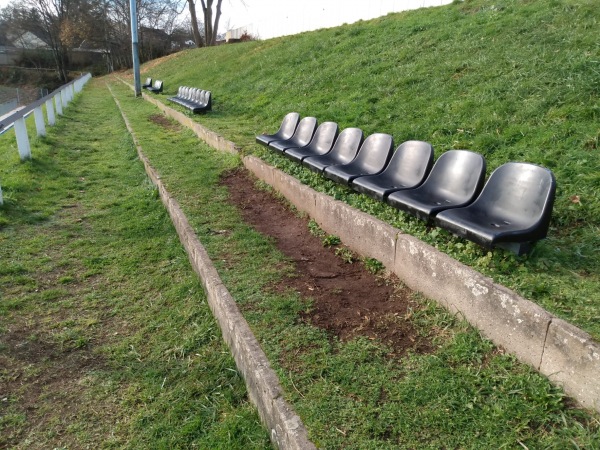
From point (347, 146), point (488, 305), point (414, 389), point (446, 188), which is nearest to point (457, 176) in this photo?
point (446, 188)

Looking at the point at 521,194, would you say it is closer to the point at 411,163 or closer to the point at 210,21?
the point at 411,163

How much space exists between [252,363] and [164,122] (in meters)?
10.9

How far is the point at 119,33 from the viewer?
48562mm

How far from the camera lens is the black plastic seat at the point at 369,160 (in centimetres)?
460

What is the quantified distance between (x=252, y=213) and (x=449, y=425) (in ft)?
11.3

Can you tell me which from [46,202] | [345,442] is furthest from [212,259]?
[46,202]

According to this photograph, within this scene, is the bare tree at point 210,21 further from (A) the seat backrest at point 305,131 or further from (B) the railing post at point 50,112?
(A) the seat backrest at point 305,131

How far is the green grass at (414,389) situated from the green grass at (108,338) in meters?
0.33

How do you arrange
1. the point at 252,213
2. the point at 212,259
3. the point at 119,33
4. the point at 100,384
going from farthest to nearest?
1. the point at 119,33
2. the point at 252,213
3. the point at 212,259
4. the point at 100,384

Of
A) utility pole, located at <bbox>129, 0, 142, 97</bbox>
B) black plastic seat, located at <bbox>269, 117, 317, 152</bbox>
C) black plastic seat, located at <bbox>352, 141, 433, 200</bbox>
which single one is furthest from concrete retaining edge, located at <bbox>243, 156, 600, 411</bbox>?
utility pole, located at <bbox>129, 0, 142, 97</bbox>

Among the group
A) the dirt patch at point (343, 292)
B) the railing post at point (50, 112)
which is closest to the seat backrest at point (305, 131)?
the dirt patch at point (343, 292)

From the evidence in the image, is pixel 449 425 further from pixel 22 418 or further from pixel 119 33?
pixel 119 33

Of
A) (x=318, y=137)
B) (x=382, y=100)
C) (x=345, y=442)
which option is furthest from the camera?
(x=382, y=100)

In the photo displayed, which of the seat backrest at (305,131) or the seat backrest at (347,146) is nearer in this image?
the seat backrest at (347,146)
